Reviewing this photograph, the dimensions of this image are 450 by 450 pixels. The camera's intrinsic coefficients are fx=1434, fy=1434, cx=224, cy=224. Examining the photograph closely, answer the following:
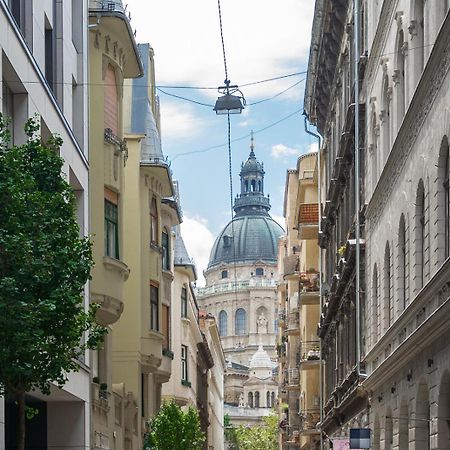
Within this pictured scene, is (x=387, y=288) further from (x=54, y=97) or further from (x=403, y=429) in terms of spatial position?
(x=54, y=97)

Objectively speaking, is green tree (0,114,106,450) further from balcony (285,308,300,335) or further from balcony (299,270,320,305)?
balcony (285,308,300,335)

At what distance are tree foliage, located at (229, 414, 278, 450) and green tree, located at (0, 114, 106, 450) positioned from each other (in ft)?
495

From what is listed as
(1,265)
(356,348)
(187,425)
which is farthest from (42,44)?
(187,425)

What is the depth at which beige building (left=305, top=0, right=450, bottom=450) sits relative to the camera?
21.3 metres

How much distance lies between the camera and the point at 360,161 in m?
34.4

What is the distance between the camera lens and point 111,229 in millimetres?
33156

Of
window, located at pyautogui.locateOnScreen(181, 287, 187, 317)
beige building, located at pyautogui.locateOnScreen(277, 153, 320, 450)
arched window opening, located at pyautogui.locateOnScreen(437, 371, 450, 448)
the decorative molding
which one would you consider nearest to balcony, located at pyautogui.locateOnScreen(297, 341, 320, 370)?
beige building, located at pyautogui.locateOnScreen(277, 153, 320, 450)

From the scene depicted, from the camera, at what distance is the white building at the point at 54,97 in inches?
→ 885

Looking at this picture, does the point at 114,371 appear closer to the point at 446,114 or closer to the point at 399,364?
the point at 399,364

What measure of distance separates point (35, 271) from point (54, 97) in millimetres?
10519

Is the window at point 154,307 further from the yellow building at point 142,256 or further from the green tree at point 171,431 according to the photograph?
the green tree at point 171,431

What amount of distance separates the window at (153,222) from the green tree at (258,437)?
126 metres

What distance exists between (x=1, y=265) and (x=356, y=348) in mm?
19523

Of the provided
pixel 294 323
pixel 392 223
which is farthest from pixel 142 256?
pixel 294 323
